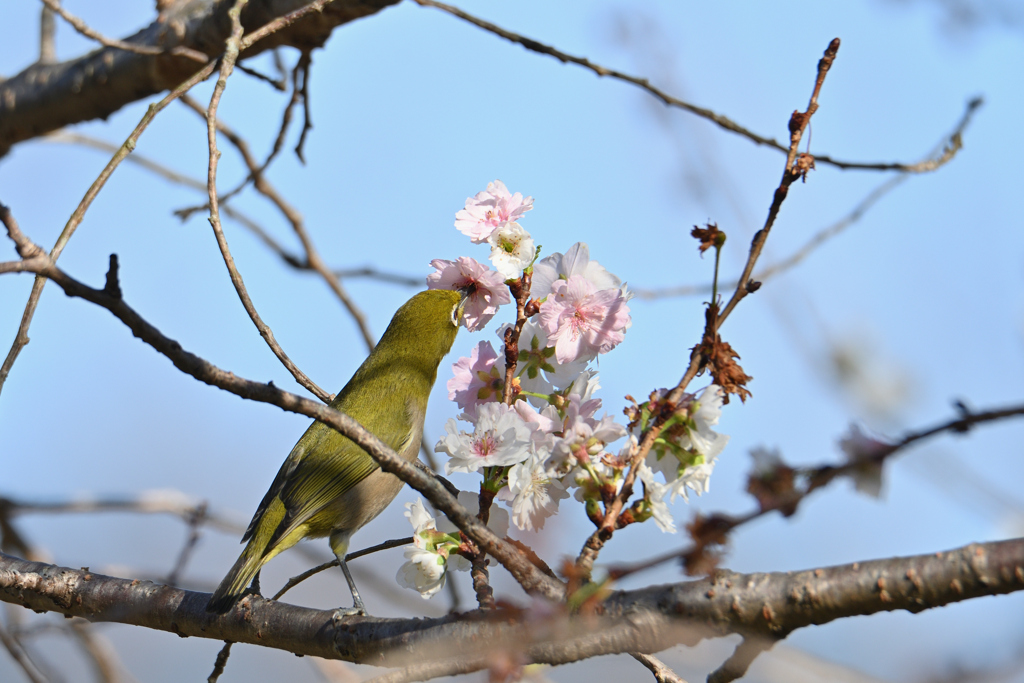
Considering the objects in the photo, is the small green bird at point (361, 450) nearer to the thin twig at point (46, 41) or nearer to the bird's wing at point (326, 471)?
the bird's wing at point (326, 471)

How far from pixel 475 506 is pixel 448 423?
24cm

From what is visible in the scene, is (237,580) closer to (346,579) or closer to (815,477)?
(346,579)

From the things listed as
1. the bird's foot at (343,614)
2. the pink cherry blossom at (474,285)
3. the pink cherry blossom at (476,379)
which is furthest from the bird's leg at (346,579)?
the pink cherry blossom at (474,285)

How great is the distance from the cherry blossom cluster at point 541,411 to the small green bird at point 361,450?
69 centimetres

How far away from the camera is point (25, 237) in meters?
1.21

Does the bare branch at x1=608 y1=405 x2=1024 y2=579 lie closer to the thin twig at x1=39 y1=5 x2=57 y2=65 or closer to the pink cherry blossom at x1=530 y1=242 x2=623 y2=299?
the pink cherry blossom at x1=530 y1=242 x2=623 y2=299

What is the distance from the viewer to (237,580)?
2.46m

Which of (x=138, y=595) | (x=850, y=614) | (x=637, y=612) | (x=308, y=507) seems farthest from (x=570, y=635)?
(x=308, y=507)

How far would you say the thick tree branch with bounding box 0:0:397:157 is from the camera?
3523 millimetres

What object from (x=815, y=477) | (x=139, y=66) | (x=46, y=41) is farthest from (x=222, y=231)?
(x=46, y=41)

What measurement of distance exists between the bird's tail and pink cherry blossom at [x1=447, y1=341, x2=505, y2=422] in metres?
0.84

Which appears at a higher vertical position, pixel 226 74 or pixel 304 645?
pixel 226 74

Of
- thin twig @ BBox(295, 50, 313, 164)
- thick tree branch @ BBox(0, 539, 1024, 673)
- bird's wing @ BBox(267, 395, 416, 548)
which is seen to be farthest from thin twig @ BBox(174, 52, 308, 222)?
thick tree branch @ BBox(0, 539, 1024, 673)

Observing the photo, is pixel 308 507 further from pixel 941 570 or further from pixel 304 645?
pixel 941 570
